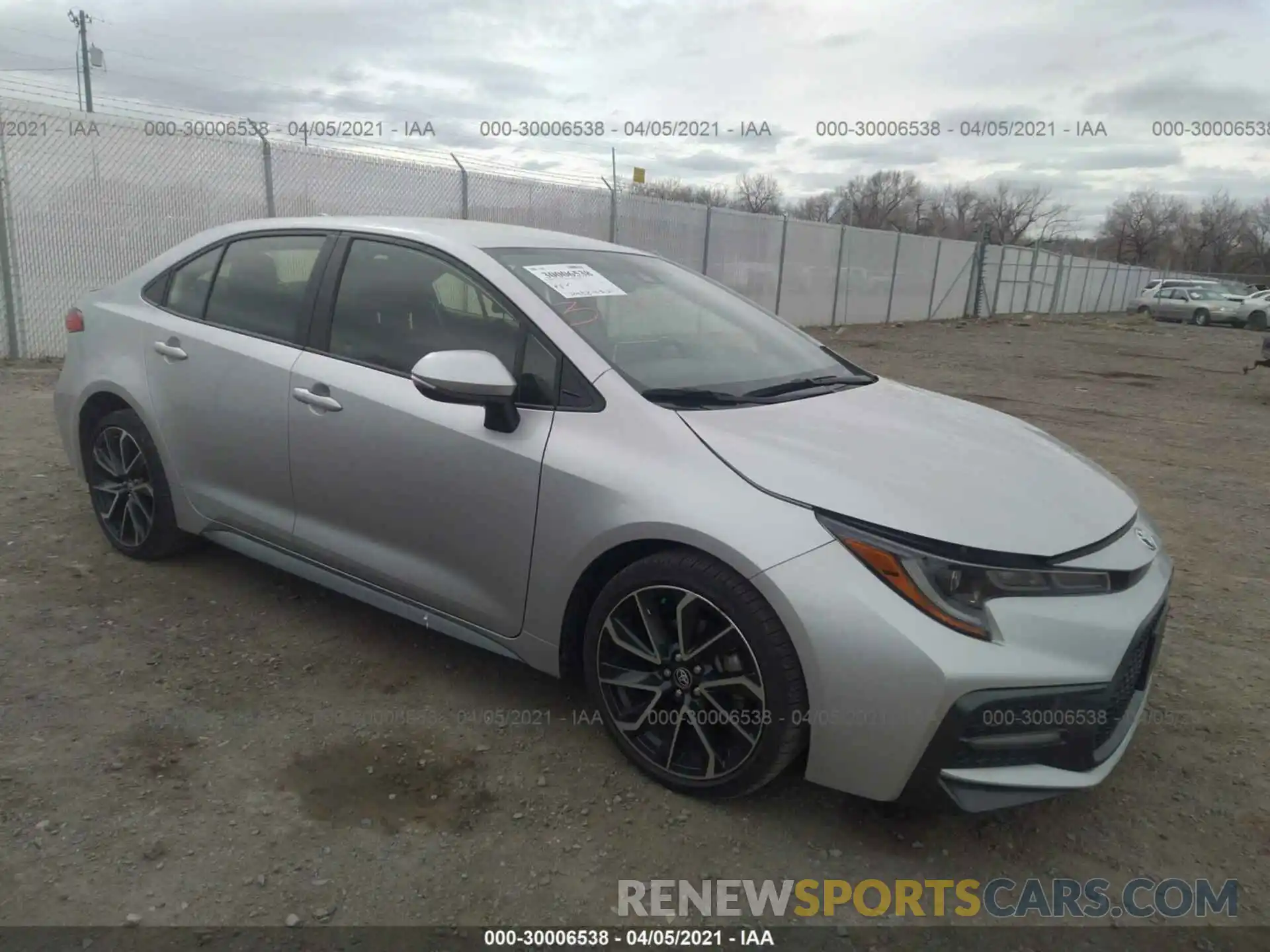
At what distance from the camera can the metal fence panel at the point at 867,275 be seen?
21.2 meters

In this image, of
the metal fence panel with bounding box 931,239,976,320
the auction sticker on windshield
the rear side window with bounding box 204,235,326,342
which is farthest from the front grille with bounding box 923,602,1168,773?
the metal fence panel with bounding box 931,239,976,320

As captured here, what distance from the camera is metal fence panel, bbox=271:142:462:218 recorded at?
1016 cm

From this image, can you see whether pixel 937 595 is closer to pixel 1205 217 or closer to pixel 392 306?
pixel 392 306

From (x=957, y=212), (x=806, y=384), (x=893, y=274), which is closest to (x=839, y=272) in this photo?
(x=893, y=274)

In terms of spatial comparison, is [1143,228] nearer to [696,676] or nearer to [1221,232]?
[1221,232]

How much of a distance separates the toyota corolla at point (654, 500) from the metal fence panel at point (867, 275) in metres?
18.4

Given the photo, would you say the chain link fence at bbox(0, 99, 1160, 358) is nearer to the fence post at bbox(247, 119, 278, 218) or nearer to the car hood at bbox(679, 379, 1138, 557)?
the fence post at bbox(247, 119, 278, 218)

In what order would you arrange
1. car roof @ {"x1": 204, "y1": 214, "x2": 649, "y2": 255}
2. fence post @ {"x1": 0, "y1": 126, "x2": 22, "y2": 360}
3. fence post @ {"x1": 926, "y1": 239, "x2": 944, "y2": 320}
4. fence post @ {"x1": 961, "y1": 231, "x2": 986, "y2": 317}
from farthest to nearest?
fence post @ {"x1": 961, "y1": 231, "x2": 986, "y2": 317}
fence post @ {"x1": 926, "y1": 239, "x2": 944, "y2": 320}
fence post @ {"x1": 0, "y1": 126, "x2": 22, "y2": 360}
car roof @ {"x1": 204, "y1": 214, "x2": 649, "y2": 255}

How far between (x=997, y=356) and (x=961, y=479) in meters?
15.3

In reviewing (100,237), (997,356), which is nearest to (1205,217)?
(997,356)

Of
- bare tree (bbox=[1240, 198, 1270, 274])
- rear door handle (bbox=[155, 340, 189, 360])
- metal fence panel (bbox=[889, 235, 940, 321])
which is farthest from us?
bare tree (bbox=[1240, 198, 1270, 274])

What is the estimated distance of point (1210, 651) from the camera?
3639 mm

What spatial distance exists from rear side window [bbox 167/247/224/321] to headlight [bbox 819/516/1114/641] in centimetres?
280

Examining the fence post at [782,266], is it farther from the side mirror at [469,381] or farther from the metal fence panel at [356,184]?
the side mirror at [469,381]
